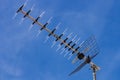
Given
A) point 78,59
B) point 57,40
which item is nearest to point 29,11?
point 57,40

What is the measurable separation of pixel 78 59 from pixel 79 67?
1.04m

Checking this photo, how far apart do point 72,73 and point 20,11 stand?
9533mm

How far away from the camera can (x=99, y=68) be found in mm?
43562

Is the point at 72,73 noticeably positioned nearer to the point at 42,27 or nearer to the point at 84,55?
the point at 84,55

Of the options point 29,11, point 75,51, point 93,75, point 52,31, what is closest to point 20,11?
point 29,11

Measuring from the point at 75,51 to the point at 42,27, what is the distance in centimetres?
501

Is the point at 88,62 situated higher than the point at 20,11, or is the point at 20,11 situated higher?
the point at 20,11

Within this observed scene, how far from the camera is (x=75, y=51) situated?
147 feet

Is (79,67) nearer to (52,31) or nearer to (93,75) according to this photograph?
(93,75)

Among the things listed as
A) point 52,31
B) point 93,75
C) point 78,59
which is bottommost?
point 93,75

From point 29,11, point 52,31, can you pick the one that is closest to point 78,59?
point 52,31

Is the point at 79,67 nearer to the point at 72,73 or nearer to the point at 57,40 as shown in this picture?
the point at 72,73

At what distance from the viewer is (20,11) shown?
4244 cm

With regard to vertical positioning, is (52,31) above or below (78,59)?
above
